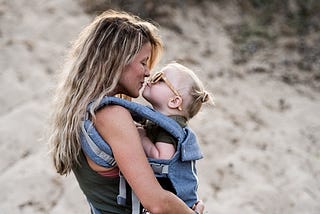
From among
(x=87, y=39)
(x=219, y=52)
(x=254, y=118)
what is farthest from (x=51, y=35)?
(x=87, y=39)

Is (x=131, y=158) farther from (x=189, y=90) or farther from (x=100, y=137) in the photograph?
(x=189, y=90)

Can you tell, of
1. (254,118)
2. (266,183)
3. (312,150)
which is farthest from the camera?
(254,118)

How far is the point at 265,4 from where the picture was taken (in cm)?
674

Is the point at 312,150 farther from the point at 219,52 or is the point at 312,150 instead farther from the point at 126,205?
the point at 126,205

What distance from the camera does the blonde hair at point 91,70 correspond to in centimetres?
198

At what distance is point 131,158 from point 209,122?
3392 mm

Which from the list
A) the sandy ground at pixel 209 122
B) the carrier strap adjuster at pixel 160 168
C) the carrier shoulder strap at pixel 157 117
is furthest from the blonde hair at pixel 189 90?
the sandy ground at pixel 209 122

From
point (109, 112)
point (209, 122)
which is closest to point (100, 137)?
point (109, 112)

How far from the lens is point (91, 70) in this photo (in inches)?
79.0

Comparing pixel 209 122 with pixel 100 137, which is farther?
pixel 209 122

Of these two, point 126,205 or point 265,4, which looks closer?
point 126,205

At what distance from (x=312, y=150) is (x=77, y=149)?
335 cm

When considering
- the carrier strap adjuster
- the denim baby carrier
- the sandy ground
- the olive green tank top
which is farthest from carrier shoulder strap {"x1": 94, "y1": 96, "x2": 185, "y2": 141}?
the sandy ground

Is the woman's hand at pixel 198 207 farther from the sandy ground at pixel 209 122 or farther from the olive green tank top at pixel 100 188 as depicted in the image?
the sandy ground at pixel 209 122
